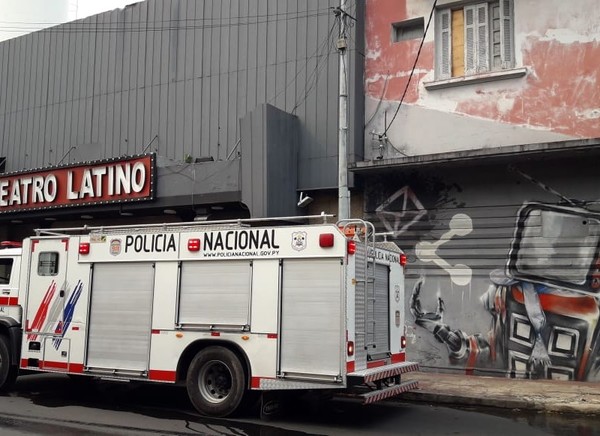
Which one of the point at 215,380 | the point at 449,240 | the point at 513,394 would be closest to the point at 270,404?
the point at 215,380

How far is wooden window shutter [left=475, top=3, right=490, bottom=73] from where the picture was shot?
13.2m

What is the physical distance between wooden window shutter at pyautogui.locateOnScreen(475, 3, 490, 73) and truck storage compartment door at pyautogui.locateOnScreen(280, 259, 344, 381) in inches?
285

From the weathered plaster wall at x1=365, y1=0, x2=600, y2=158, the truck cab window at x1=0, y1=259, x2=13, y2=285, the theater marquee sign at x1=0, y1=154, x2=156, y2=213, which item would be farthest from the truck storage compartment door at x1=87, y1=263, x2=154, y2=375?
the weathered plaster wall at x1=365, y1=0, x2=600, y2=158

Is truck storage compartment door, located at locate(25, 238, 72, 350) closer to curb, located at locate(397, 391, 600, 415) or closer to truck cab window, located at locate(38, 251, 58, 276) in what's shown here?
truck cab window, located at locate(38, 251, 58, 276)

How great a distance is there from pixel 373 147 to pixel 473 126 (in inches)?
90.1

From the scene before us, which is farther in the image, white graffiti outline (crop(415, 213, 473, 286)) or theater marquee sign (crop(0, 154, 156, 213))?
theater marquee sign (crop(0, 154, 156, 213))

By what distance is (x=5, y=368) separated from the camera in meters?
10.3

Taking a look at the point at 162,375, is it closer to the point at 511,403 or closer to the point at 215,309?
the point at 215,309

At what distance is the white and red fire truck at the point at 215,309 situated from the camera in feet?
26.8

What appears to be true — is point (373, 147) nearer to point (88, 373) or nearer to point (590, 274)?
point (590, 274)

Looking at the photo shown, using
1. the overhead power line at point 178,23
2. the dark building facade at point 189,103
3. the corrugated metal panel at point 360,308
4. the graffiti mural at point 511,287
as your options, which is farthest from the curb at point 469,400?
the overhead power line at point 178,23

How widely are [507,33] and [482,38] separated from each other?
1.72 feet

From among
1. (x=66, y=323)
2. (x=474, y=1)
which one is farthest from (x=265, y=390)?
(x=474, y=1)

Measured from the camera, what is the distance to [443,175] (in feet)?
43.5
